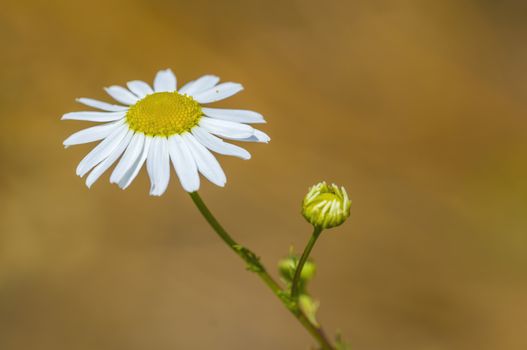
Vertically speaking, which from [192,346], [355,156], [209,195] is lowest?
[192,346]

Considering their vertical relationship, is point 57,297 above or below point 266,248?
above

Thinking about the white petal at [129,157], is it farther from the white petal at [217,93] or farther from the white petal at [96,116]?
the white petal at [217,93]

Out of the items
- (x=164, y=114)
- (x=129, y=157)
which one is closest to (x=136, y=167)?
(x=129, y=157)

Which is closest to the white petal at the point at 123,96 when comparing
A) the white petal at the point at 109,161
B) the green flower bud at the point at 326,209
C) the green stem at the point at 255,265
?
the white petal at the point at 109,161

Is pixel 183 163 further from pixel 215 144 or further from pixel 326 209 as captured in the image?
pixel 326 209

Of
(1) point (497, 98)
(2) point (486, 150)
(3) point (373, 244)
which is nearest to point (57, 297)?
(3) point (373, 244)

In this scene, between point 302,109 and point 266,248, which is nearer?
point 266,248

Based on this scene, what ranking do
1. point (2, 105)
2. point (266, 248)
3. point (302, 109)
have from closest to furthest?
point (266, 248), point (2, 105), point (302, 109)

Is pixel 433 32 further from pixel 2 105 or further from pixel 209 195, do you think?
pixel 2 105
